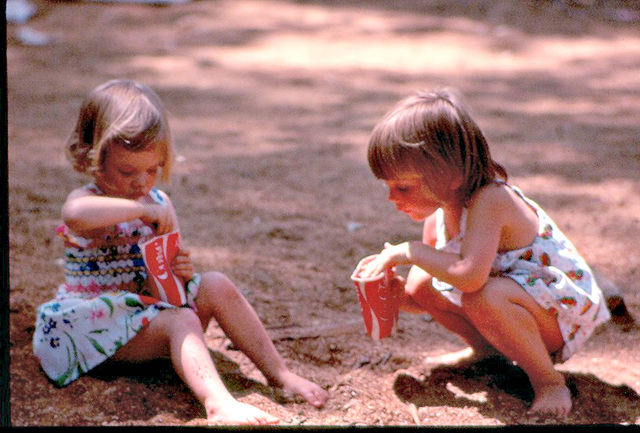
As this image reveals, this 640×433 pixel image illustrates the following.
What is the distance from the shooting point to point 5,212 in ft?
5.22

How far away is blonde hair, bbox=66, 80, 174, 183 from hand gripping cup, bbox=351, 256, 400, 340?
70 cm

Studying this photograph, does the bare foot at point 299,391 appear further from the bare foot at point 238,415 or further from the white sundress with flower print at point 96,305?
the white sundress with flower print at point 96,305

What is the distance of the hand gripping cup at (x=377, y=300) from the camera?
2.37 meters

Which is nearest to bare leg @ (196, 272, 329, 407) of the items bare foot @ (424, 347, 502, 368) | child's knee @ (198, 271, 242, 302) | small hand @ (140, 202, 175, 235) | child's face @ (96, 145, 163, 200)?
child's knee @ (198, 271, 242, 302)

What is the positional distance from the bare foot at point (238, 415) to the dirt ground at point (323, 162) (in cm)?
10

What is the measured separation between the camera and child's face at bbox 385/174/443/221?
2307mm

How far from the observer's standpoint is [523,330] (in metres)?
2.34

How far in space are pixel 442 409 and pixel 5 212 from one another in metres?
1.42

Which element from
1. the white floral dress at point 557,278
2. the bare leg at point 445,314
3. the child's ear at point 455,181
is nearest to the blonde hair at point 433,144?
the child's ear at point 455,181

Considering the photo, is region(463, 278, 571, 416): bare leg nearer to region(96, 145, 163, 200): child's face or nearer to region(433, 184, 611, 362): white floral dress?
region(433, 184, 611, 362): white floral dress

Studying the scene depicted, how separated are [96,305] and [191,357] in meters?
0.36

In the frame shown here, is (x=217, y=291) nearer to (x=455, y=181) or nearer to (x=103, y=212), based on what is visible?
(x=103, y=212)

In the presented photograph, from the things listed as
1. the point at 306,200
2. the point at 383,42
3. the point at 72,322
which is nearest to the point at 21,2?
the point at 383,42

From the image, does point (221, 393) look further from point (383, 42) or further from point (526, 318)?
point (383, 42)
